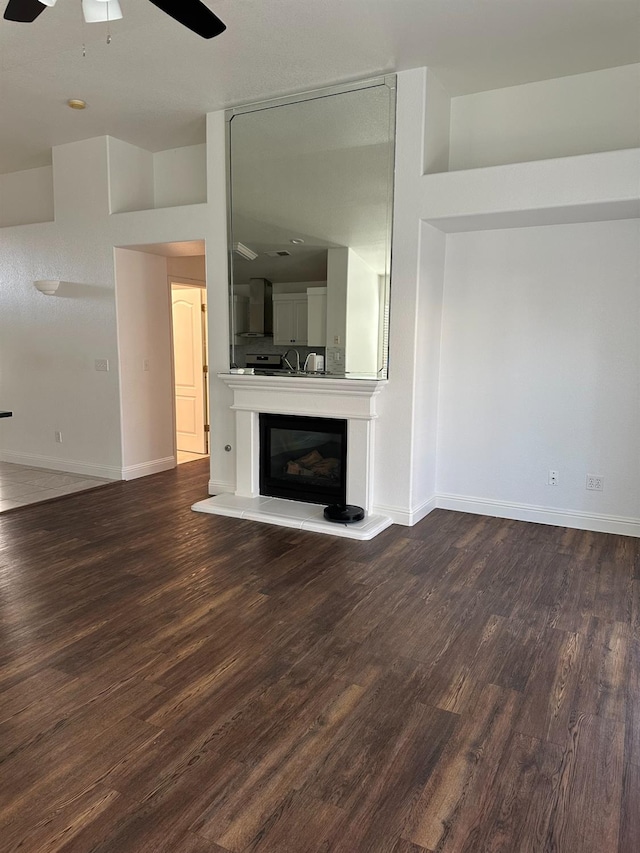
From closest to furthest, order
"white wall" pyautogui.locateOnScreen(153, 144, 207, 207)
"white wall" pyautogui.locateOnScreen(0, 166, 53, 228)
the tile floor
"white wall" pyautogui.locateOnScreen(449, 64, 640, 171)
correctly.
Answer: "white wall" pyautogui.locateOnScreen(449, 64, 640, 171), the tile floor, "white wall" pyautogui.locateOnScreen(153, 144, 207, 207), "white wall" pyautogui.locateOnScreen(0, 166, 53, 228)

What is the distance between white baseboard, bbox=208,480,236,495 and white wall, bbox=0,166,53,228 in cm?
342

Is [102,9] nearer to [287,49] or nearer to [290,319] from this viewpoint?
[287,49]

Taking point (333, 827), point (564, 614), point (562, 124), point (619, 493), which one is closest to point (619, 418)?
point (619, 493)

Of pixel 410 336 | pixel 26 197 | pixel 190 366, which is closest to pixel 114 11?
pixel 410 336

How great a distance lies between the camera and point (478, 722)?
2.11m

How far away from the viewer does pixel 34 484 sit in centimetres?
550

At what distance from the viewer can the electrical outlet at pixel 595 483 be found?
4172 mm

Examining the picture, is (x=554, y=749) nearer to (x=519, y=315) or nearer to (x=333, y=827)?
(x=333, y=827)

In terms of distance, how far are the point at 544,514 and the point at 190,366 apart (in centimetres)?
446

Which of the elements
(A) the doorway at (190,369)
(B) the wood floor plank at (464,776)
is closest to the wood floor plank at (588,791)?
(B) the wood floor plank at (464,776)

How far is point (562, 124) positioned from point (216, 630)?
399cm

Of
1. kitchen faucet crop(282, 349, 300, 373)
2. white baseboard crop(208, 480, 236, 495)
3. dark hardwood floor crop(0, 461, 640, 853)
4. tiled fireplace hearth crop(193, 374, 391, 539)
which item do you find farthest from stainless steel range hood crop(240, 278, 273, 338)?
dark hardwood floor crop(0, 461, 640, 853)

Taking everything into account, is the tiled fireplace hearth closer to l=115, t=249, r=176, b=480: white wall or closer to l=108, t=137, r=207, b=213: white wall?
l=115, t=249, r=176, b=480: white wall

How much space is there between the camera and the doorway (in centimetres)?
689
